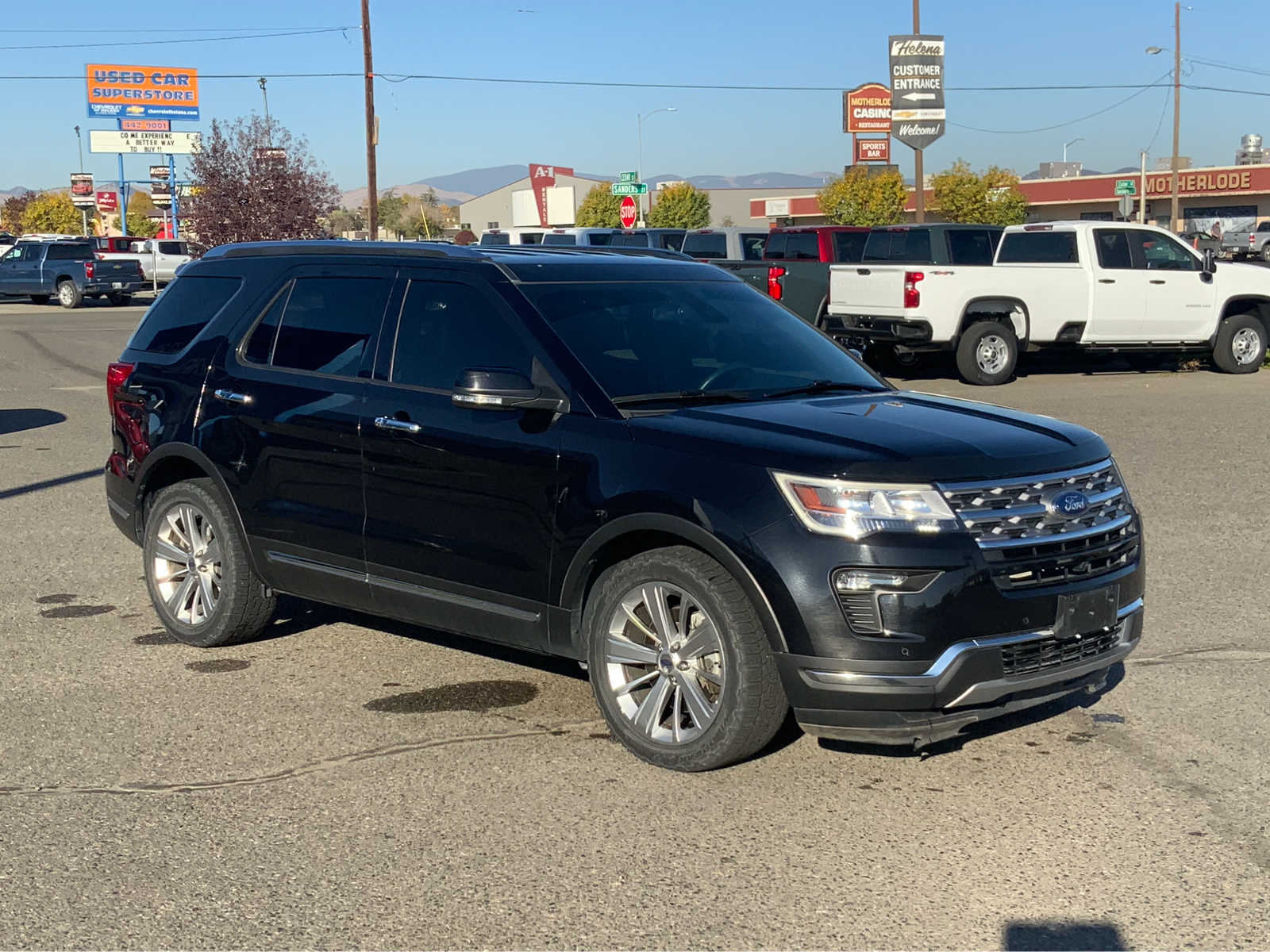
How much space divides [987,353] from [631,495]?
591 inches

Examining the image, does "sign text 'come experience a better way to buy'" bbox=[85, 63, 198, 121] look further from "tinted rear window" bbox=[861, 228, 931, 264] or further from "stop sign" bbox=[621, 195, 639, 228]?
"tinted rear window" bbox=[861, 228, 931, 264]

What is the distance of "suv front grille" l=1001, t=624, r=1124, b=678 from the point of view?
4770mm

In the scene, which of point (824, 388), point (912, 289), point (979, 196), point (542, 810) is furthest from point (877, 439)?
point (979, 196)

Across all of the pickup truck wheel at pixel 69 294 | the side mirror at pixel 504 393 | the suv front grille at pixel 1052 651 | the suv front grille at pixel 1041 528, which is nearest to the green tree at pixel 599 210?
the pickup truck wheel at pixel 69 294

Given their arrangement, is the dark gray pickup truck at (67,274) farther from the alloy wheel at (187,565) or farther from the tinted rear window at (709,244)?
the alloy wheel at (187,565)

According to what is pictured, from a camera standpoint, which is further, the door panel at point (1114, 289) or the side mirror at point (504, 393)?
the door panel at point (1114, 289)

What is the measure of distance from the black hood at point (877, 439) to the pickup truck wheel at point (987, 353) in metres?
13.9

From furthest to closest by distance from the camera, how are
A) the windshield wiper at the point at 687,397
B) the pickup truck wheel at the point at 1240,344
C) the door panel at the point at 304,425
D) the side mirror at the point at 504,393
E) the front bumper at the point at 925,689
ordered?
the pickup truck wheel at the point at 1240,344 → the door panel at the point at 304,425 → the windshield wiper at the point at 687,397 → the side mirror at the point at 504,393 → the front bumper at the point at 925,689

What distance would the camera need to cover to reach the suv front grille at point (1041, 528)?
4.73 metres

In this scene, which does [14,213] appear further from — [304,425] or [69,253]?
[304,425]

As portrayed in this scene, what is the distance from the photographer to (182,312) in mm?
7211

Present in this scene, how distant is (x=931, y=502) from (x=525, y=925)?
1.85 m

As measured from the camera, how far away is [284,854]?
441cm

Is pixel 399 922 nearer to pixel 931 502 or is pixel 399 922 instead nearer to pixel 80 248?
pixel 931 502
